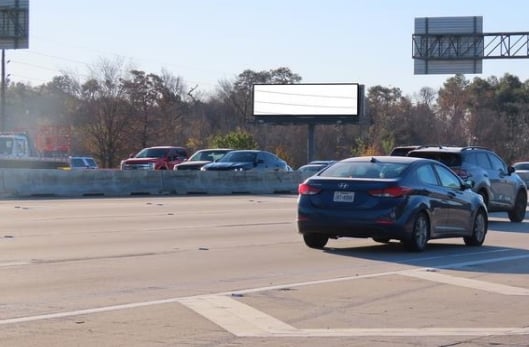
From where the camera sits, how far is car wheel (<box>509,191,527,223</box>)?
2588cm

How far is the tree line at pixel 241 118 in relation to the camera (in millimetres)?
76688

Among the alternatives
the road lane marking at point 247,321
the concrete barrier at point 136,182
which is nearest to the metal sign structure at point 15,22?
the concrete barrier at point 136,182

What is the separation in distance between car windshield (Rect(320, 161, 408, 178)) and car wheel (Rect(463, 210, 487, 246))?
251 centimetres

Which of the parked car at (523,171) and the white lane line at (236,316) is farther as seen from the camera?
the parked car at (523,171)

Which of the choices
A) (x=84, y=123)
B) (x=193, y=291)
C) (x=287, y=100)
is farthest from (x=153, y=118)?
(x=193, y=291)

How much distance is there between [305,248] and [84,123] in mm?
63132

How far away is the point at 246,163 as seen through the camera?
141 ft

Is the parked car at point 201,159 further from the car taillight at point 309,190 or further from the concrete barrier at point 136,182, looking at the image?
the car taillight at point 309,190

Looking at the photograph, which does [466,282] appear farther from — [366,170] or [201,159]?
[201,159]

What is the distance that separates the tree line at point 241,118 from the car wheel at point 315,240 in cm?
5119

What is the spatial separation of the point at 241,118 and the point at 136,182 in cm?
6878

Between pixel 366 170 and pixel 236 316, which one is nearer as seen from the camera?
pixel 236 316

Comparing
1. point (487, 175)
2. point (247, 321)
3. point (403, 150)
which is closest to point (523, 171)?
point (487, 175)

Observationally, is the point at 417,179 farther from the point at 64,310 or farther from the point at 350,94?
the point at 350,94
